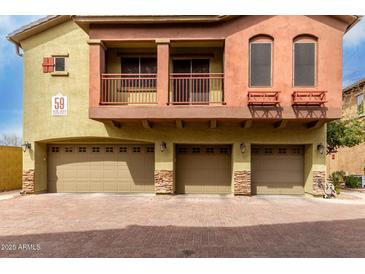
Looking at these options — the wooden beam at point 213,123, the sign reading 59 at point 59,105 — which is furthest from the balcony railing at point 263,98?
the sign reading 59 at point 59,105

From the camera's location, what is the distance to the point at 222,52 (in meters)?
12.8

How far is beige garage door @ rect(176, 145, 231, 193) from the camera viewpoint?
13.2m

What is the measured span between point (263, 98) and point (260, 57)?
5.93 feet

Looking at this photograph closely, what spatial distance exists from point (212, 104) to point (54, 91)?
7554mm

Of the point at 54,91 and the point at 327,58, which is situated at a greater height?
the point at 327,58

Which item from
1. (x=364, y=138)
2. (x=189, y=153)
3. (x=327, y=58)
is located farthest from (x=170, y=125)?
(x=364, y=138)

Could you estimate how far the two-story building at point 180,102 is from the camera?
11.4 m

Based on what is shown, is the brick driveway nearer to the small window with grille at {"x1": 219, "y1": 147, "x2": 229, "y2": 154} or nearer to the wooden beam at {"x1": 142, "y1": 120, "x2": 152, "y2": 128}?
the small window with grille at {"x1": 219, "y1": 147, "x2": 229, "y2": 154}

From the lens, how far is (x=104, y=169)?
13539 mm

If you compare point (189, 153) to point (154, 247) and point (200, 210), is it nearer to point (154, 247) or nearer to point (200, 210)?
point (200, 210)

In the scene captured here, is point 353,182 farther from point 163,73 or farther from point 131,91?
point 131,91

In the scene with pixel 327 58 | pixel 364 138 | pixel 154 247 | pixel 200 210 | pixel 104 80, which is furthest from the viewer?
pixel 364 138

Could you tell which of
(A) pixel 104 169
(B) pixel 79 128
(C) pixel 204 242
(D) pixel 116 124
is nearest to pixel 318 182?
(C) pixel 204 242

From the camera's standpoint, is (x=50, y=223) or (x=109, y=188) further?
(x=109, y=188)
